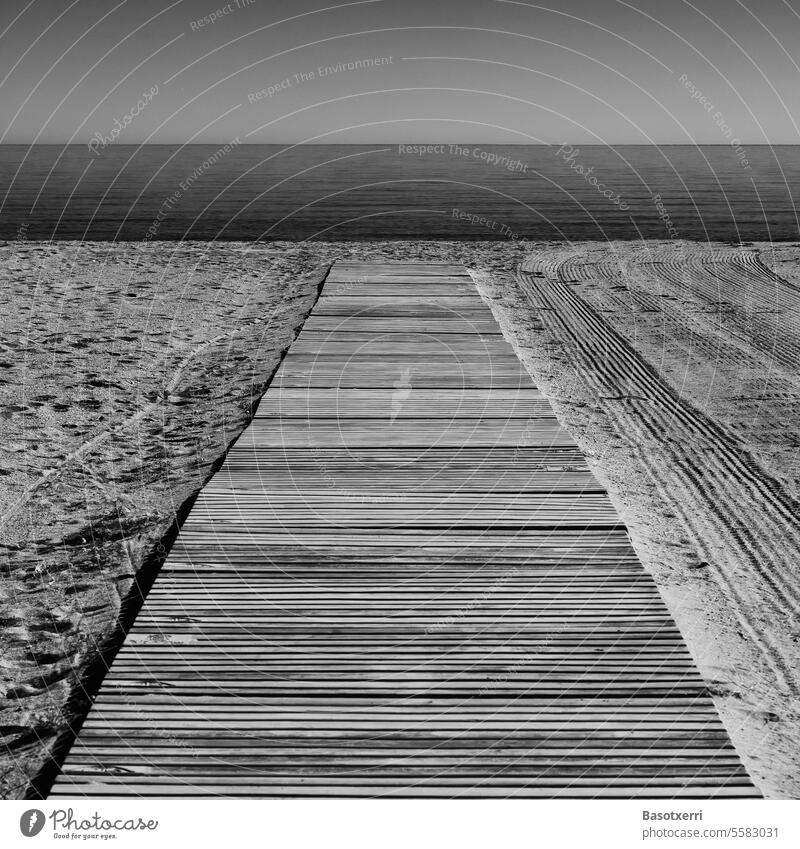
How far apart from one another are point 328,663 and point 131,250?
57.0ft

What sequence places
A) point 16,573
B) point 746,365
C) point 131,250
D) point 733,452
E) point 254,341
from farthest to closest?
point 131,250
point 254,341
point 746,365
point 733,452
point 16,573

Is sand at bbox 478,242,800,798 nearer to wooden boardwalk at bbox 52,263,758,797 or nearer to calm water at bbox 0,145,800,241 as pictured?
wooden boardwalk at bbox 52,263,758,797

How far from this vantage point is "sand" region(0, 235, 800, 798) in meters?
4.52

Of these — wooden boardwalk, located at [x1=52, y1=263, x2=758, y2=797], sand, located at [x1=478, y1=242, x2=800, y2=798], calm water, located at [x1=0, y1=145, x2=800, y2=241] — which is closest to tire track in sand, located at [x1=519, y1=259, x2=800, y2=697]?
sand, located at [x1=478, y1=242, x2=800, y2=798]

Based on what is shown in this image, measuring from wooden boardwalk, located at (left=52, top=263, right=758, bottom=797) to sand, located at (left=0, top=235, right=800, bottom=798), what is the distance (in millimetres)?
468

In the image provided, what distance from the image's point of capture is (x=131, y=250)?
64.0 feet

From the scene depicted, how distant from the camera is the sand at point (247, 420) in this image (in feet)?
14.8

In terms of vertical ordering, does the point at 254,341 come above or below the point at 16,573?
above

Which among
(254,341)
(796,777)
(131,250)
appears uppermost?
(131,250)

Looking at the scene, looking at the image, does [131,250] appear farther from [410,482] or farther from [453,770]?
[453,770]

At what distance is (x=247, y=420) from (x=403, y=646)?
461 cm

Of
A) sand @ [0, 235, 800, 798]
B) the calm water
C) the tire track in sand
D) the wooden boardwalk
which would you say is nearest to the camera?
the wooden boardwalk

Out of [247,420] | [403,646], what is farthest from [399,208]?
[403,646]

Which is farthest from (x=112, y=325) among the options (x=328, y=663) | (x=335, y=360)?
(x=328, y=663)
